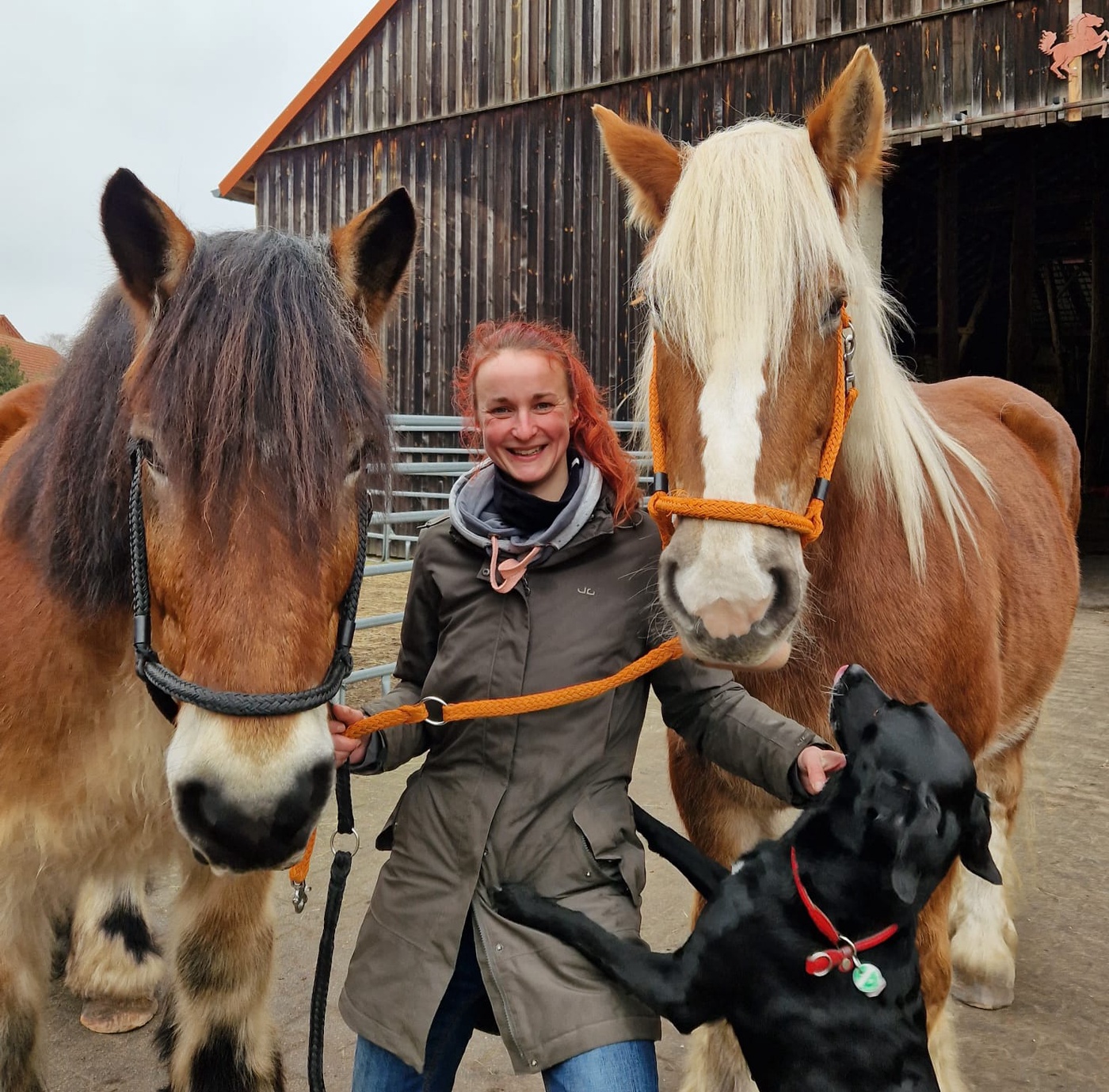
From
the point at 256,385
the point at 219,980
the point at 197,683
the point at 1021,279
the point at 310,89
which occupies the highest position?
the point at 310,89

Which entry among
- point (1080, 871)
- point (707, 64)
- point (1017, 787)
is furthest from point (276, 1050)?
point (707, 64)

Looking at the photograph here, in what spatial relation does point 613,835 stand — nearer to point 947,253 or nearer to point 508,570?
point 508,570

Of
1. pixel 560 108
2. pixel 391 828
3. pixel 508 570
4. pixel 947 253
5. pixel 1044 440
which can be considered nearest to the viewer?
pixel 508 570

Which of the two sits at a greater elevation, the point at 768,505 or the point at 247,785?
the point at 768,505

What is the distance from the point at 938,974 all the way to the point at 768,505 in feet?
4.07

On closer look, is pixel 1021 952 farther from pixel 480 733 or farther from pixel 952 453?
pixel 480 733

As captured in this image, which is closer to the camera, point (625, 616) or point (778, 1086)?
point (778, 1086)

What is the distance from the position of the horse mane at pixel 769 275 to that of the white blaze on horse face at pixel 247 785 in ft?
3.35

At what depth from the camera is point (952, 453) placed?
2674 mm

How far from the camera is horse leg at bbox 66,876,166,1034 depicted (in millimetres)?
2555

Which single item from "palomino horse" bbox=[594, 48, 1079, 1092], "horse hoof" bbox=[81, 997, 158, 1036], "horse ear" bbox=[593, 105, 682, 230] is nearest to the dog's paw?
"palomino horse" bbox=[594, 48, 1079, 1092]

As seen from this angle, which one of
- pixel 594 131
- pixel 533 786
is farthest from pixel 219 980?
pixel 594 131

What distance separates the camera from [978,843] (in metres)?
1.48

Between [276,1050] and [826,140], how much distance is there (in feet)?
8.26
